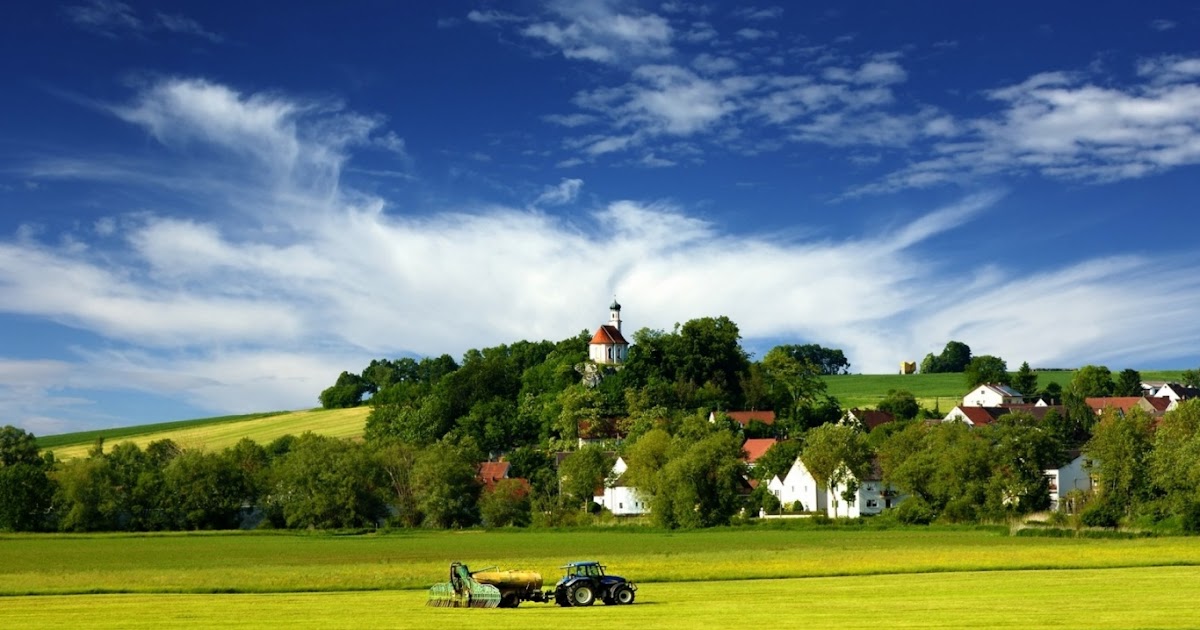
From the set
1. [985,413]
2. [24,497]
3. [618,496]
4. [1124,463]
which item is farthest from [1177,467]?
[24,497]

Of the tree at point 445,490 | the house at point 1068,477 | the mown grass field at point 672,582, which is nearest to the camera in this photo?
the mown grass field at point 672,582

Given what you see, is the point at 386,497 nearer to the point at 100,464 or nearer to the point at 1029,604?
the point at 100,464

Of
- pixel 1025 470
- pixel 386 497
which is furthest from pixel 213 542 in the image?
pixel 1025 470

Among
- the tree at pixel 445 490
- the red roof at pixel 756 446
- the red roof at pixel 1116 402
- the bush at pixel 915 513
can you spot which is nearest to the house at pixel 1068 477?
the bush at pixel 915 513

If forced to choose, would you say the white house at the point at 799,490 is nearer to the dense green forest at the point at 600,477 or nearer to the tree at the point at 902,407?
the dense green forest at the point at 600,477

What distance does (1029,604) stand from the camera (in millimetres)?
36219

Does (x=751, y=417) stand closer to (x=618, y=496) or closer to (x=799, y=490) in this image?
(x=618, y=496)

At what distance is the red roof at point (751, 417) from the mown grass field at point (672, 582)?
82.1 metres

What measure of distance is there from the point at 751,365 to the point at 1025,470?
7974cm

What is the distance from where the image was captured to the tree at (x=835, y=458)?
128625 mm

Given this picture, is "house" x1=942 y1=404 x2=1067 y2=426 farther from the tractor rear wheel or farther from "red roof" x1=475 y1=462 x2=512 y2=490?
the tractor rear wheel

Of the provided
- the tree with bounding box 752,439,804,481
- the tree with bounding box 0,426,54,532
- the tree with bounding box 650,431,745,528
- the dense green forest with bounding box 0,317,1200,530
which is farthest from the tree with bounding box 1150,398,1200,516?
the tree with bounding box 0,426,54,532

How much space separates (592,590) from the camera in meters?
40.0

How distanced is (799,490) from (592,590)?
10804cm
